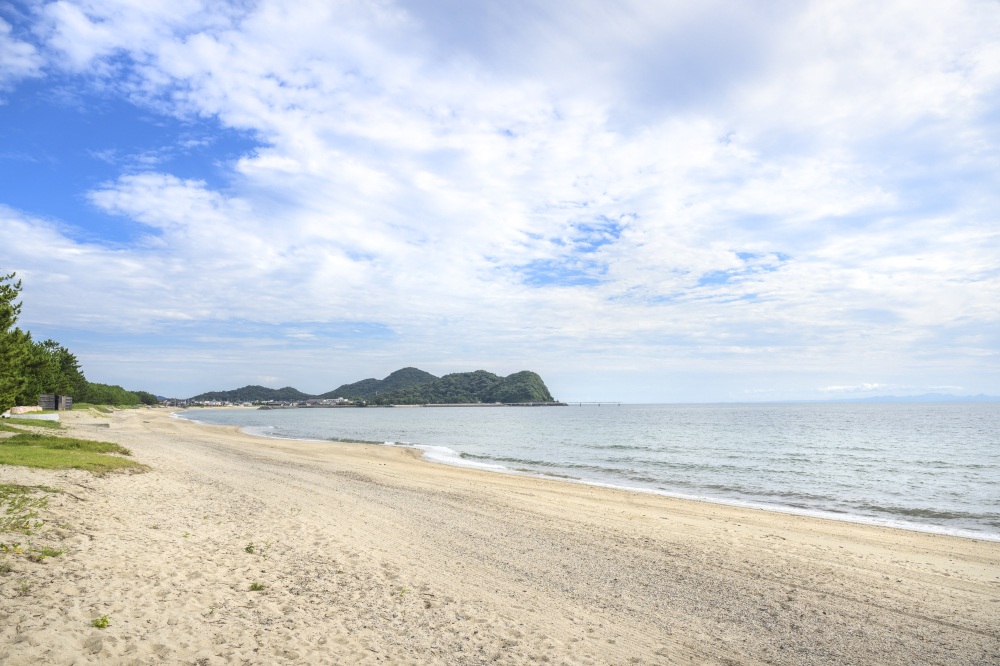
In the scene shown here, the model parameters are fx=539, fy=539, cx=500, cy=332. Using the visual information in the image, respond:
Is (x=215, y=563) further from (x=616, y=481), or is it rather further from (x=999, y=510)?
(x=999, y=510)

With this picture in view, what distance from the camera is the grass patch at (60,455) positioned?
15.4 m

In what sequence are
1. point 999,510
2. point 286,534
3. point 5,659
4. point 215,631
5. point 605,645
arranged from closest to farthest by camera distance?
1. point 5,659
2. point 215,631
3. point 605,645
4. point 286,534
5. point 999,510

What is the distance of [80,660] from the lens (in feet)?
17.9

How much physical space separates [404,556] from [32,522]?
21.2ft

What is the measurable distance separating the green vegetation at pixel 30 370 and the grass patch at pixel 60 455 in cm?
344

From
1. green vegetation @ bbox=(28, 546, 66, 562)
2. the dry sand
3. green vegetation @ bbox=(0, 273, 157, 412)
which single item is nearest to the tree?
green vegetation @ bbox=(0, 273, 157, 412)

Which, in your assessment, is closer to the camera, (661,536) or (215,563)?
(215,563)

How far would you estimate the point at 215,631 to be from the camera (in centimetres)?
671


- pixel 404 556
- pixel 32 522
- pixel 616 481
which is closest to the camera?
pixel 32 522

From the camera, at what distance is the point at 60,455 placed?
17.5 m

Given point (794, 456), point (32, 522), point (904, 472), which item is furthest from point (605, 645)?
point (794, 456)

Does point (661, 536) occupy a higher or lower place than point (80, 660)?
lower

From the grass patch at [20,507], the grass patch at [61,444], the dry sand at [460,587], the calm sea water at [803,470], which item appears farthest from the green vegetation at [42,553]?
the calm sea water at [803,470]

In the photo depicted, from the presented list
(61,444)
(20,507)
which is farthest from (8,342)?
(20,507)
